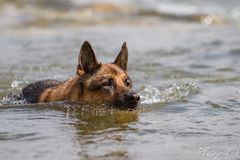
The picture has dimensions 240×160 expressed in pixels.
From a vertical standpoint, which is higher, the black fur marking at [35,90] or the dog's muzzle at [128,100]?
the black fur marking at [35,90]

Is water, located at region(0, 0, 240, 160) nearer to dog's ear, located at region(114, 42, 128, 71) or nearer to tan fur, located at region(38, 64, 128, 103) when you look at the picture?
tan fur, located at region(38, 64, 128, 103)

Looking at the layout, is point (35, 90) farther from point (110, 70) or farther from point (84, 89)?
point (110, 70)

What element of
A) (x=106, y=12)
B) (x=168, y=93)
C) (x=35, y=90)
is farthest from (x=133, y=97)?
(x=106, y=12)

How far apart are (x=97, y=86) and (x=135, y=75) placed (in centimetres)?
345

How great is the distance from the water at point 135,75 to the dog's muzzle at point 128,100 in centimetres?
9

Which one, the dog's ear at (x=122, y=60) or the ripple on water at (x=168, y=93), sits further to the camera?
the ripple on water at (x=168, y=93)

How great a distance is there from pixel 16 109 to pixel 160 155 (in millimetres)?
2812

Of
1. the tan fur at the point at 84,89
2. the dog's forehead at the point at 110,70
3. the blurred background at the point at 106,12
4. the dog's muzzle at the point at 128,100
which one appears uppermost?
the blurred background at the point at 106,12

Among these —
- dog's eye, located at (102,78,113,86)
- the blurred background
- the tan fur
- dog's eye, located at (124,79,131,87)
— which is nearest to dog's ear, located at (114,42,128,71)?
the tan fur

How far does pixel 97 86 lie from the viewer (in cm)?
845

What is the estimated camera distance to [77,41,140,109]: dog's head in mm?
8172

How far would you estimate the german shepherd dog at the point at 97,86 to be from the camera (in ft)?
27.0

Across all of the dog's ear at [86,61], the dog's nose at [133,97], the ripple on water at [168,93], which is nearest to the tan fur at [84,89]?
the dog's ear at [86,61]

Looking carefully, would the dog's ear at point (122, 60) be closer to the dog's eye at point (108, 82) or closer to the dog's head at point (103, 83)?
the dog's head at point (103, 83)
